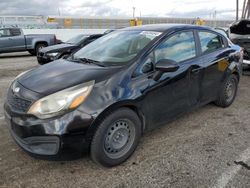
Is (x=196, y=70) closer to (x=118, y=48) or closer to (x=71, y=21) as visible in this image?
(x=118, y=48)

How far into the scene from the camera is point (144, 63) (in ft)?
10.1

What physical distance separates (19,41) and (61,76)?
1223 cm

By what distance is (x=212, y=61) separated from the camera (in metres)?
4.09

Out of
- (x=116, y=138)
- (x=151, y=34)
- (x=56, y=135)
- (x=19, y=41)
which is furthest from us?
(x=19, y=41)

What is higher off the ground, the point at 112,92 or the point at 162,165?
the point at 112,92

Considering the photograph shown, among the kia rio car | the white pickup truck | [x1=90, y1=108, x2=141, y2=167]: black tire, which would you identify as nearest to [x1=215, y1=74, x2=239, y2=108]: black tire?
the kia rio car

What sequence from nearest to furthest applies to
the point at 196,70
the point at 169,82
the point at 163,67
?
1. the point at 163,67
2. the point at 169,82
3. the point at 196,70

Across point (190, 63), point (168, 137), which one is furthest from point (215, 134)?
point (190, 63)

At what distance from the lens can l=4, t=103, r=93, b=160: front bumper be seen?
249 centimetres

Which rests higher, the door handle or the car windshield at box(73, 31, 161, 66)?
the car windshield at box(73, 31, 161, 66)

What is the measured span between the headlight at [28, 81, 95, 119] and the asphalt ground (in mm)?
747

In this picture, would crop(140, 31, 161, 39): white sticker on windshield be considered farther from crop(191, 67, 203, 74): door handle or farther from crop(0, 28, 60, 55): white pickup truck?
crop(0, 28, 60, 55): white pickup truck

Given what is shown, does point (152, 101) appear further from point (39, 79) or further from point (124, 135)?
point (39, 79)

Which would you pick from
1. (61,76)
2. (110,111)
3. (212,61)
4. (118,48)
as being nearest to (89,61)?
(118,48)
